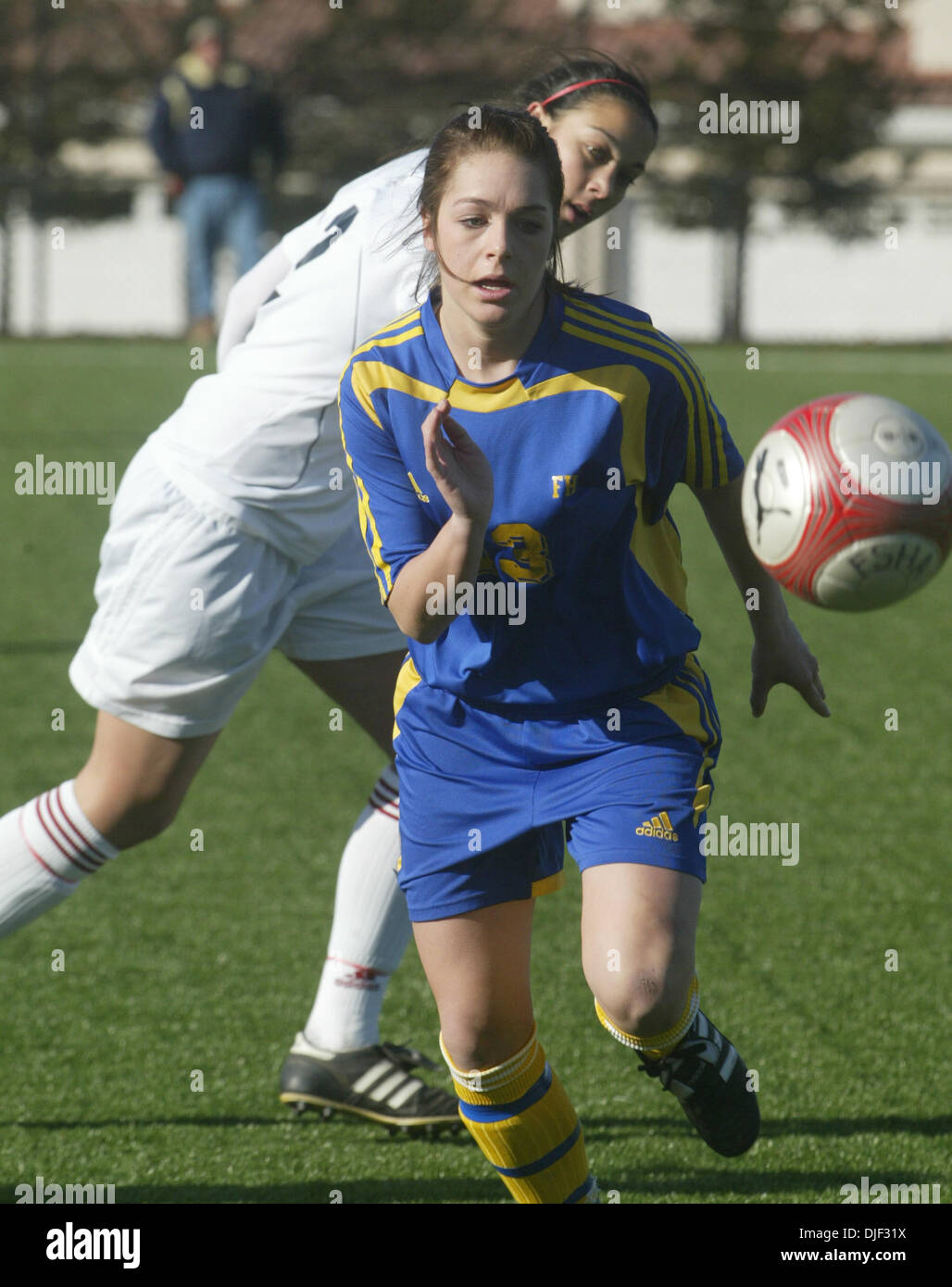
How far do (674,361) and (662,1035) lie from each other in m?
0.98

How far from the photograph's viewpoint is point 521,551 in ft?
8.74

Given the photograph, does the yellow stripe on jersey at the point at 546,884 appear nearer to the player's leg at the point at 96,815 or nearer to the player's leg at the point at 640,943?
the player's leg at the point at 640,943

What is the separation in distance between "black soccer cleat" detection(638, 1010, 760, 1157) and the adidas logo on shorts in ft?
1.01

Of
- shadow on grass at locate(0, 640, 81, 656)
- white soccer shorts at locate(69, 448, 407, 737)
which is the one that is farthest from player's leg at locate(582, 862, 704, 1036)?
shadow on grass at locate(0, 640, 81, 656)

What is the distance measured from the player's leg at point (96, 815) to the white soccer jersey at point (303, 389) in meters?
0.42

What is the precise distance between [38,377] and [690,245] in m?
14.5

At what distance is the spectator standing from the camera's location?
15250 millimetres

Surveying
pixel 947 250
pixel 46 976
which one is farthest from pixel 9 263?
pixel 46 976

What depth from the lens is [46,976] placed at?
3.99 meters

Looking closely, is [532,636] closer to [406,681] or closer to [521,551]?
[521,551]

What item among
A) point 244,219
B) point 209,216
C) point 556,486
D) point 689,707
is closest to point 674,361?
point 556,486

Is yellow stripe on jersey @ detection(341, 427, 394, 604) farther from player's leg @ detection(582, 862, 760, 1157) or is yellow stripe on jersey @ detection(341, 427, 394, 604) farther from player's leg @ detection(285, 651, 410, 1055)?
player's leg @ detection(285, 651, 410, 1055)

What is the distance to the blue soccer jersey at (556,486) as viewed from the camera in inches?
104
